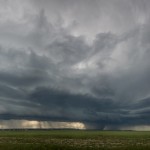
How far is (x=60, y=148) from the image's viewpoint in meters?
50.8

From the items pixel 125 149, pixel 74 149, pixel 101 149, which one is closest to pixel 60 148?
pixel 74 149

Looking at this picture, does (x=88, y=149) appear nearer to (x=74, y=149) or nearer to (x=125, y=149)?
(x=74, y=149)

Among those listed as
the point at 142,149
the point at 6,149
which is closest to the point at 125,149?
the point at 142,149

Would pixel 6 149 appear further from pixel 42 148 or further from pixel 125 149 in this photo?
pixel 125 149

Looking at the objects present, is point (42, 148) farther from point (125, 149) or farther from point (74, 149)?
point (125, 149)

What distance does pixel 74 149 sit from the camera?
49.9m

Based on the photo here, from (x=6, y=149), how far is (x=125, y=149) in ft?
67.8

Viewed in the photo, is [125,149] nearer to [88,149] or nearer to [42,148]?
[88,149]

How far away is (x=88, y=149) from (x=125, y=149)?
6641mm

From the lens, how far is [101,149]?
5059cm

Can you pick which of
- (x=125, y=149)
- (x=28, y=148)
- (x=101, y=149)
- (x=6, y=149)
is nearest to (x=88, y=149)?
(x=101, y=149)

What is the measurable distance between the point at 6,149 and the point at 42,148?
619cm

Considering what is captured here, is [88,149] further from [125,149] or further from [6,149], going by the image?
[6,149]

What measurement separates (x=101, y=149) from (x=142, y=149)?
285 inches
